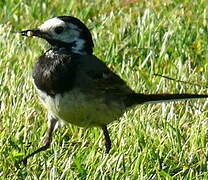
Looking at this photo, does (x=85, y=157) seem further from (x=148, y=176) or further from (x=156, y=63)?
(x=156, y=63)

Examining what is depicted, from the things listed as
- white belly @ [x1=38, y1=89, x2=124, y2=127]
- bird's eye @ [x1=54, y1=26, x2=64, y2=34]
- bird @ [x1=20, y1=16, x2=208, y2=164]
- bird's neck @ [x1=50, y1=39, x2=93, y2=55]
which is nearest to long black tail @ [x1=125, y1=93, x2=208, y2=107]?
bird @ [x1=20, y1=16, x2=208, y2=164]

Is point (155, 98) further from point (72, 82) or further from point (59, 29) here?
point (59, 29)

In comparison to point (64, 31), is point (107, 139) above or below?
below

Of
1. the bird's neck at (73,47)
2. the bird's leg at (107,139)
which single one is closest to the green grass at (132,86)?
the bird's leg at (107,139)

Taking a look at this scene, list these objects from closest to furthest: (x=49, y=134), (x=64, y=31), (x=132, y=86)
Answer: (x=64, y=31), (x=49, y=134), (x=132, y=86)

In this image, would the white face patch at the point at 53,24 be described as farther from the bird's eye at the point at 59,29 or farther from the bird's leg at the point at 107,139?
the bird's leg at the point at 107,139

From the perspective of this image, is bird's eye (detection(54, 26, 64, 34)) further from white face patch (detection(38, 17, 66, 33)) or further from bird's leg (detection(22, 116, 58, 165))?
bird's leg (detection(22, 116, 58, 165))

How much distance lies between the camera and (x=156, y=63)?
7.41 metres

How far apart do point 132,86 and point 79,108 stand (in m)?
1.39

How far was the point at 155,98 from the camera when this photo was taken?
6.11m

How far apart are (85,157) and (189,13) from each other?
10.6ft

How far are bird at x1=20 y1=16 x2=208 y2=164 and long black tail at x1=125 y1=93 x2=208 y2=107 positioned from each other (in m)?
0.13

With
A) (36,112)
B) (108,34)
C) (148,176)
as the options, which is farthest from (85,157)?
(108,34)

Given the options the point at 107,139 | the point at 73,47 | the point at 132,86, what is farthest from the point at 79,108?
the point at 132,86
